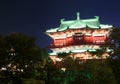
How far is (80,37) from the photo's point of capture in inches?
2068

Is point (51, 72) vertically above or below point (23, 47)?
below

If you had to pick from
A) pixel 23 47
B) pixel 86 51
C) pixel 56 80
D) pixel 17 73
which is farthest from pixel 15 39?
pixel 86 51

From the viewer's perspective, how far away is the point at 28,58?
1202 inches

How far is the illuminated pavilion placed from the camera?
51281 millimetres

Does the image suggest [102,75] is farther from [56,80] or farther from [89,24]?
[89,24]

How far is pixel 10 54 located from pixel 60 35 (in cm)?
2444

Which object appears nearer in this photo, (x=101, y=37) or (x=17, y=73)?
(x=17, y=73)

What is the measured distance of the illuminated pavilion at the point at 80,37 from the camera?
51281 mm

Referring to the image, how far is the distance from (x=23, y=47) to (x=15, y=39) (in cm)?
97

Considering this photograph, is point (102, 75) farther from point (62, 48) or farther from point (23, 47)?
point (62, 48)

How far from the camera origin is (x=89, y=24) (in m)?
53.8

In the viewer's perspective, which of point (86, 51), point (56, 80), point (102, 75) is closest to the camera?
point (102, 75)

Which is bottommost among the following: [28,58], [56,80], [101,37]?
[56,80]

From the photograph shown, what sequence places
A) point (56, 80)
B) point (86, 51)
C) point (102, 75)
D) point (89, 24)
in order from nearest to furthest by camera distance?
1. point (102, 75)
2. point (56, 80)
3. point (86, 51)
4. point (89, 24)
